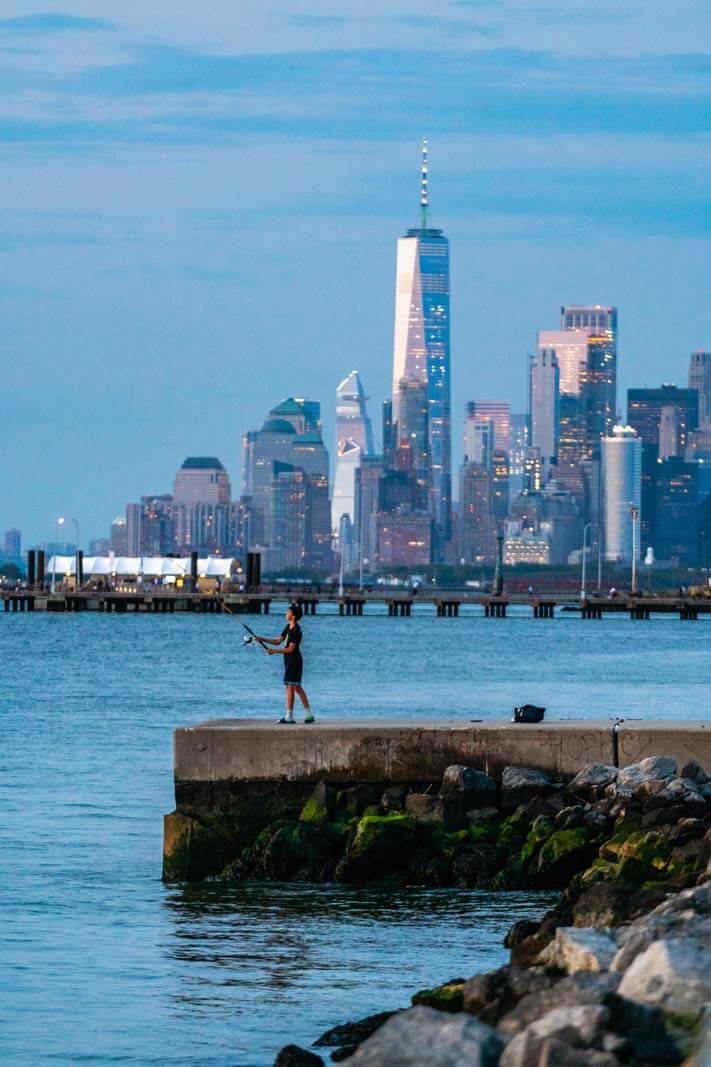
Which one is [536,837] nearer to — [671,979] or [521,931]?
[521,931]

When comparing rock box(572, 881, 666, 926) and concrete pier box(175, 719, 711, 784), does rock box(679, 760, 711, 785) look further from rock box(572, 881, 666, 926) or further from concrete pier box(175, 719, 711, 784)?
rock box(572, 881, 666, 926)

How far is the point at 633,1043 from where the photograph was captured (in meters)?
10.2

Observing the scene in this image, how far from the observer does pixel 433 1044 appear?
9.99m

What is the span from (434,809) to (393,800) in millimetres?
555

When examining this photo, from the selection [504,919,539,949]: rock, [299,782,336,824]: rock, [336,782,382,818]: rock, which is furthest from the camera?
[336,782,382,818]: rock

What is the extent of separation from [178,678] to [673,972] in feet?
195

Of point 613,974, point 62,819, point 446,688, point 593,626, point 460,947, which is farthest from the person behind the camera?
point 593,626

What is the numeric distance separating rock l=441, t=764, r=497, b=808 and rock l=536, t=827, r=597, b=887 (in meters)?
1.48

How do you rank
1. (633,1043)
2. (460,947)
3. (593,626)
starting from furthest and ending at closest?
(593,626)
(460,947)
(633,1043)

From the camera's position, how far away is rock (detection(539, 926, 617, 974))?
12.2 metres

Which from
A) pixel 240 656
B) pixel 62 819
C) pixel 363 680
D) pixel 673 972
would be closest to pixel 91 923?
pixel 62 819

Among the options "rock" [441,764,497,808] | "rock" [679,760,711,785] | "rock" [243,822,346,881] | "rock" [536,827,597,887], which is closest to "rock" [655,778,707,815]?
"rock" [679,760,711,785]

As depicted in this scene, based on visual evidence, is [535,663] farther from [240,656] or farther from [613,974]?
[613,974]

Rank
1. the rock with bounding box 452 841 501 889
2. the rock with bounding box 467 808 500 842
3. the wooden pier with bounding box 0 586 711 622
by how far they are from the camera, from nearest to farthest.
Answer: the rock with bounding box 452 841 501 889, the rock with bounding box 467 808 500 842, the wooden pier with bounding box 0 586 711 622
